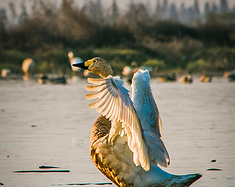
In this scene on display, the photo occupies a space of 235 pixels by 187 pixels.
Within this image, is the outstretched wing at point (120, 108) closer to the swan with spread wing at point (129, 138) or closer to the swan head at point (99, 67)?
the swan with spread wing at point (129, 138)

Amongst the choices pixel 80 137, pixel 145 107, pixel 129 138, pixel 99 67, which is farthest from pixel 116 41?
pixel 129 138

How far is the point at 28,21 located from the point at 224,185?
31375 millimetres

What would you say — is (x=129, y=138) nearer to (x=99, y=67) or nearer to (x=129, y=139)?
(x=129, y=139)

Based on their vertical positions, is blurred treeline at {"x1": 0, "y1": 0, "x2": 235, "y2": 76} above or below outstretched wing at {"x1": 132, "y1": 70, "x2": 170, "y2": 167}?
below

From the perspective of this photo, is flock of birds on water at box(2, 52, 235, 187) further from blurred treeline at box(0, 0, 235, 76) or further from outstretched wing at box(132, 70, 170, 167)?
blurred treeline at box(0, 0, 235, 76)

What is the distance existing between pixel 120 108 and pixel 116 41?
31.3 metres

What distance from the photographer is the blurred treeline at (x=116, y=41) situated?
100.0 ft

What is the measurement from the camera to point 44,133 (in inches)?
373

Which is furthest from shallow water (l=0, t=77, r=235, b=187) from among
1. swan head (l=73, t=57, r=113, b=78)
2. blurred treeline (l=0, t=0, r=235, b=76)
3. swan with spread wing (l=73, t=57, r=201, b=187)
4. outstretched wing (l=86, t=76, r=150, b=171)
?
blurred treeline (l=0, t=0, r=235, b=76)

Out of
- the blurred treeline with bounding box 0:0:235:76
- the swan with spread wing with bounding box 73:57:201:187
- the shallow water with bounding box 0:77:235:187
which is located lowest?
the blurred treeline with bounding box 0:0:235:76

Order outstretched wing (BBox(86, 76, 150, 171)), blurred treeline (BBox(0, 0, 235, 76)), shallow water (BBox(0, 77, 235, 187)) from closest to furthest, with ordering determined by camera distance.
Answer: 1. outstretched wing (BBox(86, 76, 150, 171))
2. shallow water (BBox(0, 77, 235, 187))
3. blurred treeline (BBox(0, 0, 235, 76))

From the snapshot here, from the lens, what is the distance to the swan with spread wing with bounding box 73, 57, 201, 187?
4.78 metres

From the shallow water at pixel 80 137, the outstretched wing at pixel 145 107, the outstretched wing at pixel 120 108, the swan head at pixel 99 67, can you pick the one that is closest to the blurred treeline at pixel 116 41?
the shallow water at pixel 80 137

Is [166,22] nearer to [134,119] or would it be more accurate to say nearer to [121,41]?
[121,41]
